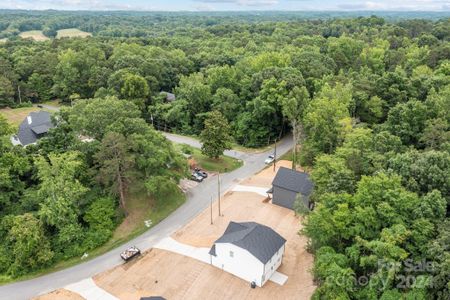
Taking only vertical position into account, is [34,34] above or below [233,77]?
above

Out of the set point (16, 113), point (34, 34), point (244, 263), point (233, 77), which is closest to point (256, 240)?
point (244, 263)

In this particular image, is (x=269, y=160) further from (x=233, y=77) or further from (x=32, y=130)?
(x=32, y=130)

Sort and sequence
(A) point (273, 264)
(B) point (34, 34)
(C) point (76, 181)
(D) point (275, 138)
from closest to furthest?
(A) point (273, 264) < (C) point (76, 181) < (D) point (275, 138) < (B) point (34, 34)

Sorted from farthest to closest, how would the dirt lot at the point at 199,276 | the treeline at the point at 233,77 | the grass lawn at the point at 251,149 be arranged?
the grass lawn at the point at 251,149 < the treeline at the point at 233,77 < the dirt lot at the point at 199,276

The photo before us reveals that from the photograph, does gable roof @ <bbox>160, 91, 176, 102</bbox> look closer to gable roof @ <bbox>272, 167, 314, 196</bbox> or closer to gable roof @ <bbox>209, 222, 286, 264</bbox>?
gable roof @ <bbox>272, 167, 314, 196</bbox>

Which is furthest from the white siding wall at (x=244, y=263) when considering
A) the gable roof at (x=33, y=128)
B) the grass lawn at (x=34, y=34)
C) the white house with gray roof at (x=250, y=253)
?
the grass lawn at (x=34, y=34)

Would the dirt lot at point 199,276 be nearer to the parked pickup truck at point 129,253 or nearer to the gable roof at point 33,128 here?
the parked pickup truck at point 129,253
